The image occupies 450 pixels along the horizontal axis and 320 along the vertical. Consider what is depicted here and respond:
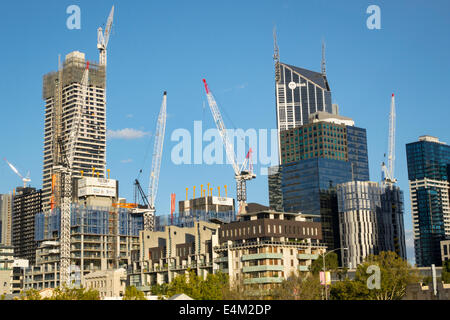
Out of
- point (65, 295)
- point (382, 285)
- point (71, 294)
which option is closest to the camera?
point (71, 294)

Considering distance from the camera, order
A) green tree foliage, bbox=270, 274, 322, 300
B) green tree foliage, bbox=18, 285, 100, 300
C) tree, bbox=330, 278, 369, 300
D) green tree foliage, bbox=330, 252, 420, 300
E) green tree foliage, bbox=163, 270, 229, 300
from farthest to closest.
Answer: green tree foliage, bbox=330, 252, 420, 300 → tree, bbox=330, 278, 369, 300 → green tree foliage, bbox=270, 274, 322, 300 → green tree foliage, bbox=163, 270, 229, 300 → green tree foliage, bbox=18, 285, 100, 300

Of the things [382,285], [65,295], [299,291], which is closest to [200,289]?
[299,291]

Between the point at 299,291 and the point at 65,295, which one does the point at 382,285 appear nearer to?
the point at 299,291

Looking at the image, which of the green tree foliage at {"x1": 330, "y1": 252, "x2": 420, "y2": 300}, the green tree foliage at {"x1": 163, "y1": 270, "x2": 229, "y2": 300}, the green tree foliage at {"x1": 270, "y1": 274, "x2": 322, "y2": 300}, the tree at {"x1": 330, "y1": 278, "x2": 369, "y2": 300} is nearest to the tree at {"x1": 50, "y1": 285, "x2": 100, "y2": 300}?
the green tree foliage at {"x1": 163, "y1": 270, "x2": 229, "y2": 300}

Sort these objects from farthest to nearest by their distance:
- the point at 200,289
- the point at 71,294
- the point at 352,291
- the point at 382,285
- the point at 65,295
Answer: the point at 382,285 < the point at 352,291 < the point at 200,289 < the point at 65,295 < the point at 71,294

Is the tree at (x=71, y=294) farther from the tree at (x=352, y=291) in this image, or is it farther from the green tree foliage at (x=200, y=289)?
the tree at (x=352, y=291)

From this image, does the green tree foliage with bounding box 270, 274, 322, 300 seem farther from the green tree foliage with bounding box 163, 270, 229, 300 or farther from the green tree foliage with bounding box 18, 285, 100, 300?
the green tree foliage with bounding box 18, 285, 100, 300

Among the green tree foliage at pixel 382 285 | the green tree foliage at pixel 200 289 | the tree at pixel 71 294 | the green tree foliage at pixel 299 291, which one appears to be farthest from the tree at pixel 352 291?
the tree at pixel 71 294

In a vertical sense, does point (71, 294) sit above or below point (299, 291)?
above
